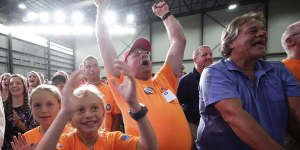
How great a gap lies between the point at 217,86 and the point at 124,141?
0.80 metres

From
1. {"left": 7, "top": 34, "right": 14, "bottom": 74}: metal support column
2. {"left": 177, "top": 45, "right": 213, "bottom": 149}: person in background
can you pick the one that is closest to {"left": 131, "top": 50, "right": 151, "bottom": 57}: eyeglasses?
{"left": 177, "top": 45, "right": 213, "bottom": 149}: person in background

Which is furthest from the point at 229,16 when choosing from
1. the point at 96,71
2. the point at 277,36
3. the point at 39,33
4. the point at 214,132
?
the point at 39,33

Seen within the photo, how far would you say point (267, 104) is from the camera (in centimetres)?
108

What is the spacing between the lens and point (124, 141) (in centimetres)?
115

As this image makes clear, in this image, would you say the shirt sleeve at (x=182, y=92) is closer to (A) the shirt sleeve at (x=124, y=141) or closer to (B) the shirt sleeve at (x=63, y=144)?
(A) the shirt sleeve at (x=124, y=141)

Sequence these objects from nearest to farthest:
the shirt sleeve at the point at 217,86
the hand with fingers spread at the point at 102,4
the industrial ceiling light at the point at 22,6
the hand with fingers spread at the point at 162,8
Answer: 1. the shirt sleeve at the point at 217,86
2. the hand with fingers spread at the point at 102,4
3. the hand with fingers spread at the point at 162,8
4. the industrial ceiling light at the point at 22,6

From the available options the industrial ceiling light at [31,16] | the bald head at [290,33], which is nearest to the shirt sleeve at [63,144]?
the bald head at [290,33]

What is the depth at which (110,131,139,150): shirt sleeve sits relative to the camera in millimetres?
1108

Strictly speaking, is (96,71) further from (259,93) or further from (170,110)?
(259,93)

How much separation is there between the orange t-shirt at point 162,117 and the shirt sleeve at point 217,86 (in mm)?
353

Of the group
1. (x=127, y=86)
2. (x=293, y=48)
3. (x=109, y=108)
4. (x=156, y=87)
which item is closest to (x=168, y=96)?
(x=156, y=87)

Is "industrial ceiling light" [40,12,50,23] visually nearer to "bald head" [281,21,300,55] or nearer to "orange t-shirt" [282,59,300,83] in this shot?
"bald head" [281,21,300,55]

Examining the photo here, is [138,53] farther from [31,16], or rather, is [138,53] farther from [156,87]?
[31,16]

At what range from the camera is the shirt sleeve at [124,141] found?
111 centimetres
